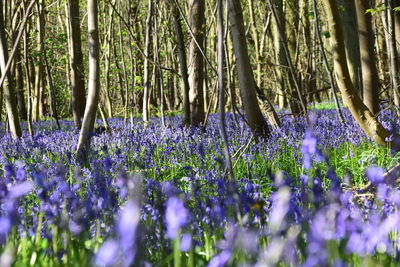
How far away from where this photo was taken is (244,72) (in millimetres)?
5965

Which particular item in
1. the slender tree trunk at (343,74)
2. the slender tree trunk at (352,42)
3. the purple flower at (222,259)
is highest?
the slender tree trunk at (352,42)

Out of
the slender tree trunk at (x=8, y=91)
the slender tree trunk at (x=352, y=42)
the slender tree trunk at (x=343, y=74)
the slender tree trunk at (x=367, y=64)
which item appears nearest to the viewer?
the slender tree trunk at (x=343, y=74)

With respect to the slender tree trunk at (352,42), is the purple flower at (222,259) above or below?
below

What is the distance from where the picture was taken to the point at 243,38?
5.75m

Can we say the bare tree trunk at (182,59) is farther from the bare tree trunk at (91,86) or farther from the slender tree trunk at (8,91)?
the bare tree trunk at (91,86)

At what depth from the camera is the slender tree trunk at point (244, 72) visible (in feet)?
18.2

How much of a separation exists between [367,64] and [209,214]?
228 inches


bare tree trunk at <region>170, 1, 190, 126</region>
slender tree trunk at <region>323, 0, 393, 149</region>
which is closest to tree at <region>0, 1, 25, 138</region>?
bare tree trunk at <region>170, 1, 190, 126</region>

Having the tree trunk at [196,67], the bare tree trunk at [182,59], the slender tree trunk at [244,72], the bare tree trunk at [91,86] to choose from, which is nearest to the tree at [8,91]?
the bare tree trunk at [91,86]

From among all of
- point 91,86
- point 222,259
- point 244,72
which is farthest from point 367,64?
point 222,259

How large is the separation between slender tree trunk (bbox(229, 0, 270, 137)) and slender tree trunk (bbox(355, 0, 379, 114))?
167 centimetres

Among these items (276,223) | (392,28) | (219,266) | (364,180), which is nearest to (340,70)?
(364,180)

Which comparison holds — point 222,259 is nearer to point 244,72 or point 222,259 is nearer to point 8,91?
point 244,72

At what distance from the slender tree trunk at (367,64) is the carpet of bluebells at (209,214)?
733 millimetres
